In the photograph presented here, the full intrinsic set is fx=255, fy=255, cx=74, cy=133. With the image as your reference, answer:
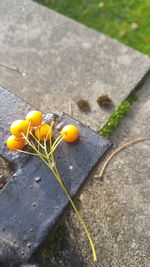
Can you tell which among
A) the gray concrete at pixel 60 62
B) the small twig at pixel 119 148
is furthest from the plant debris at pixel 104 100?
the small twig at pixel 119 148

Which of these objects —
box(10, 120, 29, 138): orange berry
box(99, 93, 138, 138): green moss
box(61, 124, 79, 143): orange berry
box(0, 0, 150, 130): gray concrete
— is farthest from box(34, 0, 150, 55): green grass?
box(10, 120, 29, 138): orange berry

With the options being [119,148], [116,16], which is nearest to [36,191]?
[119,148]

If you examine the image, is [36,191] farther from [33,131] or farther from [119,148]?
[119,148]

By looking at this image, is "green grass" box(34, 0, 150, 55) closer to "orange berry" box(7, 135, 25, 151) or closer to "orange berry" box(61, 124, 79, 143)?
"orange berry" box(61, 124, 79, 143)

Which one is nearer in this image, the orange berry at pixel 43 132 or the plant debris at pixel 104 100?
the orange berry at pixel 43 132

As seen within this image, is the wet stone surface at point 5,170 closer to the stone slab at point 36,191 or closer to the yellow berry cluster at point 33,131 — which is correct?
the stone slab at point 36,191

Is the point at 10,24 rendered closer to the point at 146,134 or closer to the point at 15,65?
the point at 15,65
